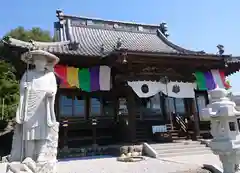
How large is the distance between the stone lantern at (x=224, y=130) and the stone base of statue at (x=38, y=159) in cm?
363

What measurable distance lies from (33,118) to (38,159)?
913 millimetres

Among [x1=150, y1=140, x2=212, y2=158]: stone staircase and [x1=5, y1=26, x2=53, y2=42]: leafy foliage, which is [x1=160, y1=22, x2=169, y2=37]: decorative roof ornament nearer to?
[x1=150, y1=140, x2=212, y2=158]: stone staircase

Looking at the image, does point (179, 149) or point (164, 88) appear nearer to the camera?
point (179, 149)

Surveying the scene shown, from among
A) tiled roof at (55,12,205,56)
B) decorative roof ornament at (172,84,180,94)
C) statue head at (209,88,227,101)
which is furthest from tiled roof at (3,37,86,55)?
statue head at (209,88,227,101)

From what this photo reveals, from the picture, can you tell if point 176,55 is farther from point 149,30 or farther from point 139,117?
point 149,30

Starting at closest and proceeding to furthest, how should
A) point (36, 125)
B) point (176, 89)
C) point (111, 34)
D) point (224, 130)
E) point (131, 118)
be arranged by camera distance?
point (36, 125)
point (224, 130)
point (131, 118)
point (176, 89)
point (111, 34)

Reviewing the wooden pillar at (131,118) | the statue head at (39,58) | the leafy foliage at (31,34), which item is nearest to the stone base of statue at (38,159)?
the statue head at (39,58)

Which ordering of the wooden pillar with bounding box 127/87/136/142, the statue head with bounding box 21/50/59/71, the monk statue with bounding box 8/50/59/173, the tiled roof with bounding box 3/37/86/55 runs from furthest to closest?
the wooden pillar with bounding box 127/87/136/142 < the tiled roof with bounding box 3/37/86/55 < the statue head with bounding box 21/50/59/71 < the monk statue with bounding box 8/50/59/173

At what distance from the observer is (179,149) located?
1143cm

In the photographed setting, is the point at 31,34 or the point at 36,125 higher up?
the point at 31,34

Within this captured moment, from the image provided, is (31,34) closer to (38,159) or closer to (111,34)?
(111,34)

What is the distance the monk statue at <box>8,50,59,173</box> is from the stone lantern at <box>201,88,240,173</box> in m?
3.66

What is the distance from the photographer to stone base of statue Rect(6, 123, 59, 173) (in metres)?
5.02

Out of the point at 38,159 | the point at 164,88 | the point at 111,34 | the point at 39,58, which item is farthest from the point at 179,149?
the point at 111,34
